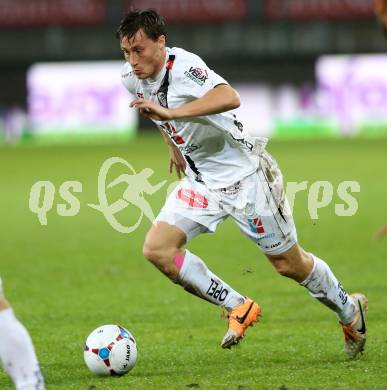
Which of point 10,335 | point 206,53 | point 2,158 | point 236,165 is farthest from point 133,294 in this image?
point 206,53

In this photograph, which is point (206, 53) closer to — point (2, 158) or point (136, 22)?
point (2, 158)

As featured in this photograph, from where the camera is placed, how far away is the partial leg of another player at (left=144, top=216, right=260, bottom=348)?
6656 mm

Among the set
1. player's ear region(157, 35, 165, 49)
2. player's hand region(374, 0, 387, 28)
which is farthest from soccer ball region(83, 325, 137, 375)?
player's hand region(374, 0, 387, 28)

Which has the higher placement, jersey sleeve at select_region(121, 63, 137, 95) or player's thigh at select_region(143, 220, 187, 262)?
jersey sleeve at select_region(121, 63, 137, 95)

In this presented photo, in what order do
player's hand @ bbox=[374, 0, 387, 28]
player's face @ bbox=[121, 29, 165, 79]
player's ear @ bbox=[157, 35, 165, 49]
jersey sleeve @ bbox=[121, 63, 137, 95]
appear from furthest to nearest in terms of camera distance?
jersey sleeve @ bbox=[121, 63, 137, 95] < player's ear @ bbox=[157, 35, 165, 49] < player's face @ bbox=[121, 29, 165, 79] < player's hand @ bbox=[374, 0, 387, 28]

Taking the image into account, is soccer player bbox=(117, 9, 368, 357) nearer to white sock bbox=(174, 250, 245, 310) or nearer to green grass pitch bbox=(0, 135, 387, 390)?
white sock bbox=(174, 250, 245, 310)

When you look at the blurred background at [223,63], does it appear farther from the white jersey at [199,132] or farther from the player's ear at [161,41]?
the player's ear at [161,41]

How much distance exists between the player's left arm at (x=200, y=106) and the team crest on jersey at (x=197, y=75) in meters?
0.12

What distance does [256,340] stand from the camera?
7.55 meters

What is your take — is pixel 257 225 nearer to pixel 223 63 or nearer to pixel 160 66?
pixel 160 66

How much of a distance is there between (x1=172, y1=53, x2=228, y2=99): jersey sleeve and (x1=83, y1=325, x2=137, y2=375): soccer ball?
4.67ft

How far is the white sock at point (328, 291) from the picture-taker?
6812 millimetres

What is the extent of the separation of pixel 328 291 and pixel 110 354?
1405mm

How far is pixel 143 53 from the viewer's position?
6.55 meters
